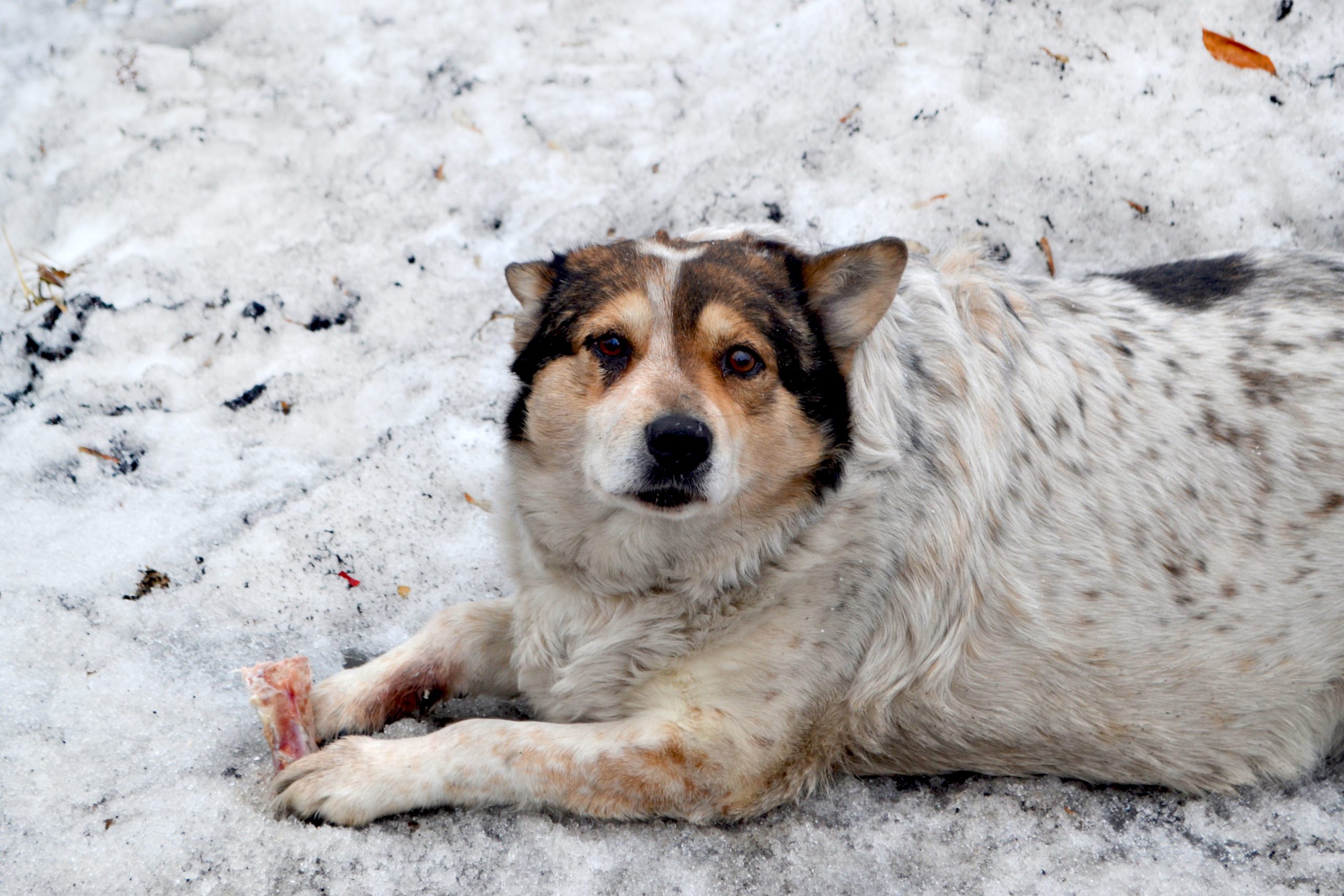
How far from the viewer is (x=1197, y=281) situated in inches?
162

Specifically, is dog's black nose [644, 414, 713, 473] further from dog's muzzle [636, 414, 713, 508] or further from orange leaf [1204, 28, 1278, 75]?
orange leaf [1204, 28, 1278, 75]

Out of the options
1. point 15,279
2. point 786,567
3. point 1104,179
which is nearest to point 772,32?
point 1104,179

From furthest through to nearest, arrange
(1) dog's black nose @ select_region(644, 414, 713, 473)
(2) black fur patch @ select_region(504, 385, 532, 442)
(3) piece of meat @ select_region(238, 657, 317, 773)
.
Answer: (2) black fur patch @ select_region(504, 385, 532, 442) < (3) piece of meat @ select_region(238, 657, 317, 773) < (1) dog's black nose @ select_region(644, 414, 713, 473)

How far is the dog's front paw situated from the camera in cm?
316

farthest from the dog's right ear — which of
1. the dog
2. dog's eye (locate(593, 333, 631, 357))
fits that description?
dog's eye (locate(593, 333, 631, 357))

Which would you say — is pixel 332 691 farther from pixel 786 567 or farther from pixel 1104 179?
pixel 1104 179

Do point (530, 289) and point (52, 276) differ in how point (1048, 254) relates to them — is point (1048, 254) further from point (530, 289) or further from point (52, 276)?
point (52, 276)

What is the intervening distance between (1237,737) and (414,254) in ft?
14.4

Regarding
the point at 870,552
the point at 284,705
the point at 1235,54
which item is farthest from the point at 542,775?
the point at 1235,54

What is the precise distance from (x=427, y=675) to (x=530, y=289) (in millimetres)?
1420

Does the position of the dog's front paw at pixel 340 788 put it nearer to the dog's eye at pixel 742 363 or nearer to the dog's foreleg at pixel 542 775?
the dog's foreleg at pixel 542 775

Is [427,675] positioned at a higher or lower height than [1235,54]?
lower

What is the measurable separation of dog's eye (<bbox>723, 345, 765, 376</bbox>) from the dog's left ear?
0.28 m

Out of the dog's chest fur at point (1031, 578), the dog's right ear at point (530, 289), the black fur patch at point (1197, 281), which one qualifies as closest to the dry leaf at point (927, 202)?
the black fur patch at point (1197, 281)
